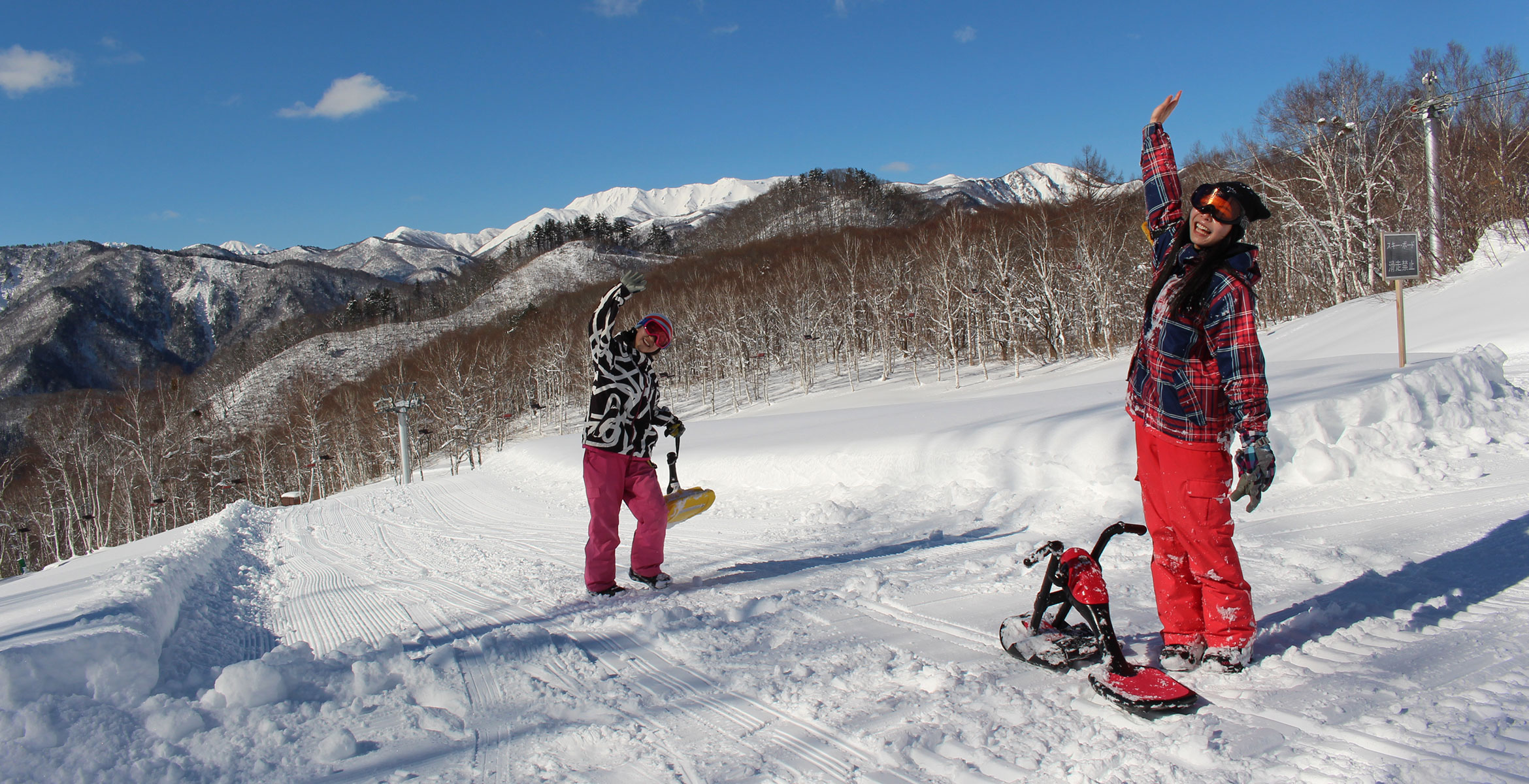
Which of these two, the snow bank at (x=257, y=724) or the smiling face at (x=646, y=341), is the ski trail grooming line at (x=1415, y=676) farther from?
the smiling face at (x=646, y=341)

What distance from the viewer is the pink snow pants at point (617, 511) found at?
4.38m

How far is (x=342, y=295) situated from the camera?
632 ft

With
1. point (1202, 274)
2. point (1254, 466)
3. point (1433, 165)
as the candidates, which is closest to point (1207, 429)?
point (1254, 466)

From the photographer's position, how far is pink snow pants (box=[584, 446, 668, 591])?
14.4ft

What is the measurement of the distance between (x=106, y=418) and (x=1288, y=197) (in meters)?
74.8

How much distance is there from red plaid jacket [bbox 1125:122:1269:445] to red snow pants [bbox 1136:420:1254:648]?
0.30 ft

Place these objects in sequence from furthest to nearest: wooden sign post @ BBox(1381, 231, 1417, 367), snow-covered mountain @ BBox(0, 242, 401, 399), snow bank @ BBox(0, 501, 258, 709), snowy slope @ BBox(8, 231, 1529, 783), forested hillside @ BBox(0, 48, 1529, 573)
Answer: snow-covered mountain @ BBox(0, 242, 401, 399) < forested hillside @ BBox(0, 48, 1529, 573) < wooden sign post @ BBox(1381, 231, 1417, 367) < snow bank @ BBox(0, 501, 258, 709) < snowy slope @ BBox(8, 231, 1529, 783)

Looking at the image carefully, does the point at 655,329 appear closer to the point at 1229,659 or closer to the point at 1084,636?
the point at 1084,636

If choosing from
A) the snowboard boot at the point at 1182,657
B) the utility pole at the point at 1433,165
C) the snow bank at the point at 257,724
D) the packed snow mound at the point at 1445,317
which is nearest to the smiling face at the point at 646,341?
the snow bank at the point at 257,724

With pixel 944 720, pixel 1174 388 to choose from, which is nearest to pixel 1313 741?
pixel 944 720

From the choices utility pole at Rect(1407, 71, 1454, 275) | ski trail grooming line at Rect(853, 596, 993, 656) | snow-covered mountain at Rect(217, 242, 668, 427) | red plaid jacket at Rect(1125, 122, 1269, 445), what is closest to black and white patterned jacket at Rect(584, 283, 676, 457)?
ski trail grooming line at Rect(853, 596, 993, 656)

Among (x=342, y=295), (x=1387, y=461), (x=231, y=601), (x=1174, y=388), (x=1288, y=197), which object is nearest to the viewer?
(x=1174, y=388)

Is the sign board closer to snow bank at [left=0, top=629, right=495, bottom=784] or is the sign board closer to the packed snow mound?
the packed snow mound

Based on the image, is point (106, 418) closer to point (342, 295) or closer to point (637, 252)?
point (637, 252)
